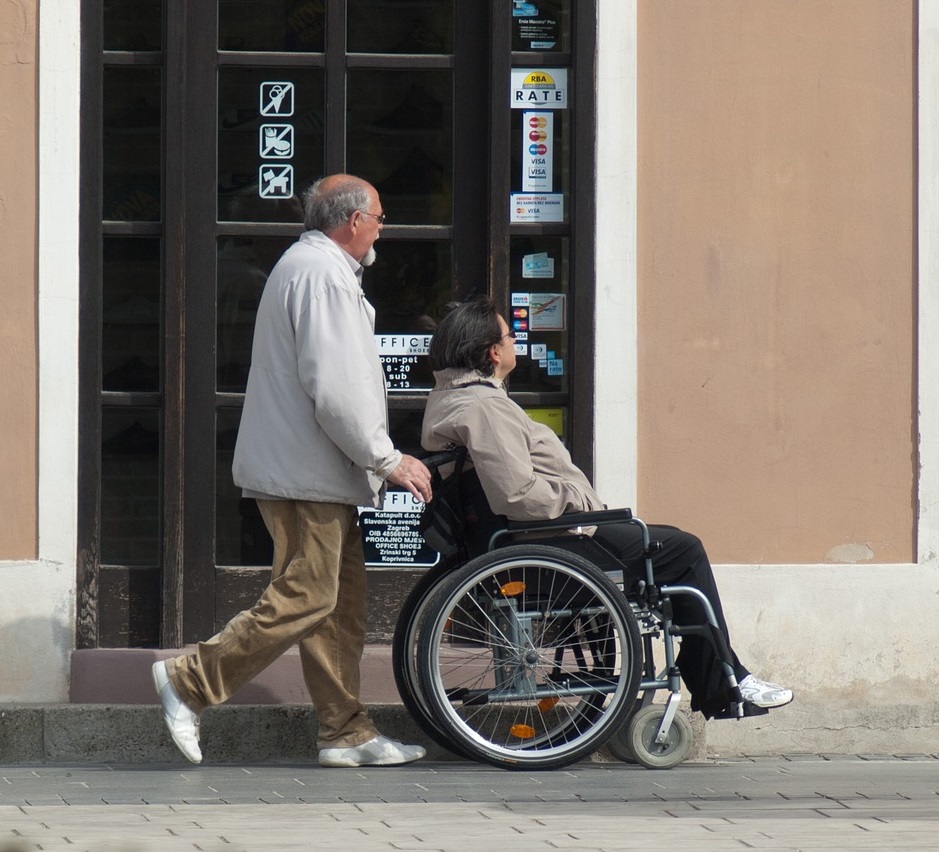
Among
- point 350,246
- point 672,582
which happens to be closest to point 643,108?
point 350,246

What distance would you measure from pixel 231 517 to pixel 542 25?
7.43 ft

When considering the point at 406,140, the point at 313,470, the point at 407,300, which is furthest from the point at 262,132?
the point at 313,470

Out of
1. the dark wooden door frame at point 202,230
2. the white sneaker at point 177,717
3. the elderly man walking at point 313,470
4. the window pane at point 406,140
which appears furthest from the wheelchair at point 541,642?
the window pane at point 406,140

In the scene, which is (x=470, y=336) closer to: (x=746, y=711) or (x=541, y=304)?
(x=541, y=304)

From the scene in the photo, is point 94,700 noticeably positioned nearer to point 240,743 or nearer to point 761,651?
point 240,743

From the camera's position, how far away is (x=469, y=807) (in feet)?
17.5

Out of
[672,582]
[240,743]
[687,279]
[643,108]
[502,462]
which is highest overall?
[643,108]

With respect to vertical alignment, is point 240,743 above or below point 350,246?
below

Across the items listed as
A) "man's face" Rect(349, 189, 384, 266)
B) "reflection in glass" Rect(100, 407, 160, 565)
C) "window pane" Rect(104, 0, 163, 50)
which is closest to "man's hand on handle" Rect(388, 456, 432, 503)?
"man's face" Rect(349, 189, 384, 266)

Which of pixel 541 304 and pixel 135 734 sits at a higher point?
pixel 541 304

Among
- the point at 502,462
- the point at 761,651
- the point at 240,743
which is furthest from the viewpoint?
the point at 761,651

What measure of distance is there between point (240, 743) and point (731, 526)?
2.04 m

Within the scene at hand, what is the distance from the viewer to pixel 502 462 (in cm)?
585

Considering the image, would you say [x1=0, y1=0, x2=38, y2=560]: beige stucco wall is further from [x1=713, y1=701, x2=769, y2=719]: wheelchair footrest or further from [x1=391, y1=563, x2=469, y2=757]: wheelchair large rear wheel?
[x1=713, y1=701, x2=769, y2=719]: wheelchair footrest
